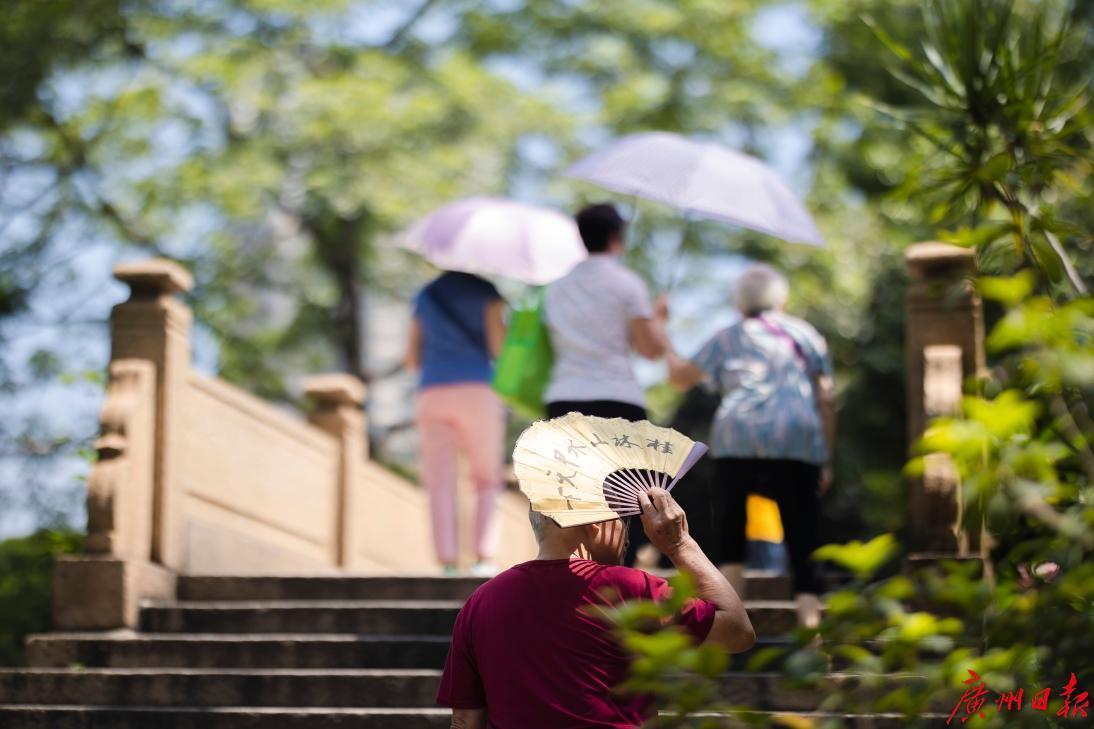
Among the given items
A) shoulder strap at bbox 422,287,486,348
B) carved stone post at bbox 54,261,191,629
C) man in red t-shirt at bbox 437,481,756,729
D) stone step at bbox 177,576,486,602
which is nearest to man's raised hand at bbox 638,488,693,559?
man in red t-shirt at bbox 437,481,756,729

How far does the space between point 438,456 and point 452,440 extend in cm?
14

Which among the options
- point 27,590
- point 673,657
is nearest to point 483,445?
point 27,590

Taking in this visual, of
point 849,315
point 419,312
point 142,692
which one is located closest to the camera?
point 142,692

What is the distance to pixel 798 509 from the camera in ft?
25.6

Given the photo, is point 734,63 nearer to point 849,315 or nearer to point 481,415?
point 849,315

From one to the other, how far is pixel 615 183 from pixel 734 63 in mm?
11156

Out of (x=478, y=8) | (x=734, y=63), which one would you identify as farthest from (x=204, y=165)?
(x=734, y=63)

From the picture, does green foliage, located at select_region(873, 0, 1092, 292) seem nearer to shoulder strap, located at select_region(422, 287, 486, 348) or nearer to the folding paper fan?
the folding paper fan

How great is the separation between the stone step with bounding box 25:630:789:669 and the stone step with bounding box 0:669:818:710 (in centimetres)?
8

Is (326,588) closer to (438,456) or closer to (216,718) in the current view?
(438,456)

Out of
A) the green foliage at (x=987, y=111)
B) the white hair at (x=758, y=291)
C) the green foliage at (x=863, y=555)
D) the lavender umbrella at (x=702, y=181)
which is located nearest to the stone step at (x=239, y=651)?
the white hair at (x=758, y=291)

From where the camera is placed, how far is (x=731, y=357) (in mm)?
7938

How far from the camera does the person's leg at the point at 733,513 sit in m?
7.71

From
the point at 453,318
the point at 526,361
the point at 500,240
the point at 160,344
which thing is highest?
the point at 500,240
